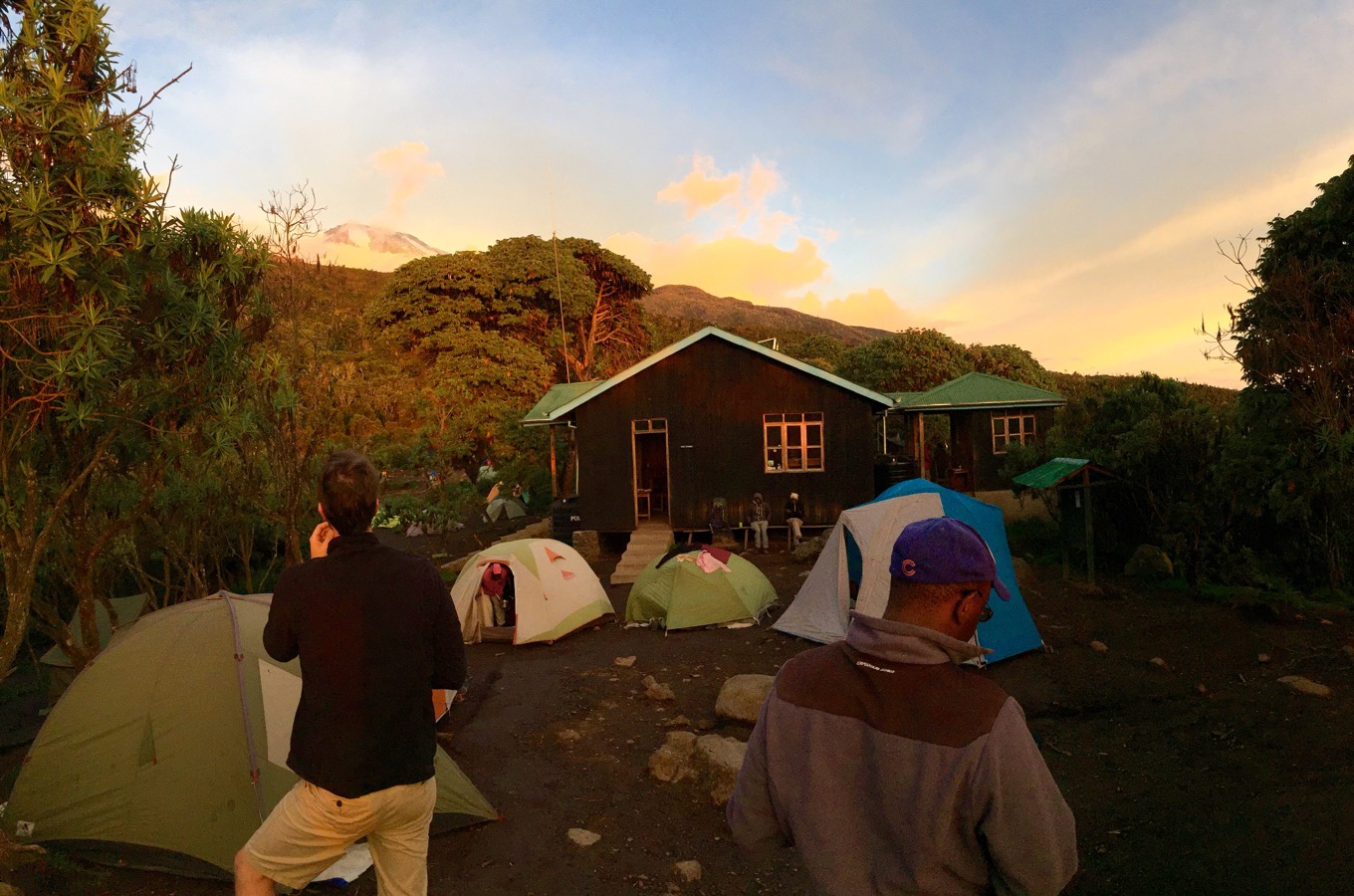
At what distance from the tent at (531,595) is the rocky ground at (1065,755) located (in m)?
0.30

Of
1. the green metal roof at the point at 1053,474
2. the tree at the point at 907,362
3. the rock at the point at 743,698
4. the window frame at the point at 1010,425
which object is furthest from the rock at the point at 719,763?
the tree at the point at 907,362

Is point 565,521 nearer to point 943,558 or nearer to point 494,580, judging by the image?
point 494,580

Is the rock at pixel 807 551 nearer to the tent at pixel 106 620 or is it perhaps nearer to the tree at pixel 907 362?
the tent at pixel 106 620

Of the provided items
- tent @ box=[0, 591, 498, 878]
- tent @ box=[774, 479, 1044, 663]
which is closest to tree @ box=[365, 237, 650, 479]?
tent @ box=[774, 479, 1044, 663]

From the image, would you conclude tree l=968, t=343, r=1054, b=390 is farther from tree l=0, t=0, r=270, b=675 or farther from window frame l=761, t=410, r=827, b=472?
tree l=0, t=0, r=270, b=675

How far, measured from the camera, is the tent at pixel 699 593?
11.3 meters

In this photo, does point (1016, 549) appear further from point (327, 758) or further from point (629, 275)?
point (629, 275)

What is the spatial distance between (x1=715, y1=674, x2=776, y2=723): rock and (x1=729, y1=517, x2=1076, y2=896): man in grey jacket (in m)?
5.86

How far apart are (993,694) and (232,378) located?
22.2 feet

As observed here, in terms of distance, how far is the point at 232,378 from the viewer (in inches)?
265

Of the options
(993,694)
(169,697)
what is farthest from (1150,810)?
(169,697)

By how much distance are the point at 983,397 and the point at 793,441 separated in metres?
6.50

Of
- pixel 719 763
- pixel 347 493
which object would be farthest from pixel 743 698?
pixel 347 493

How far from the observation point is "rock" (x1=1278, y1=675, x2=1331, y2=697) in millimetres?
7633
